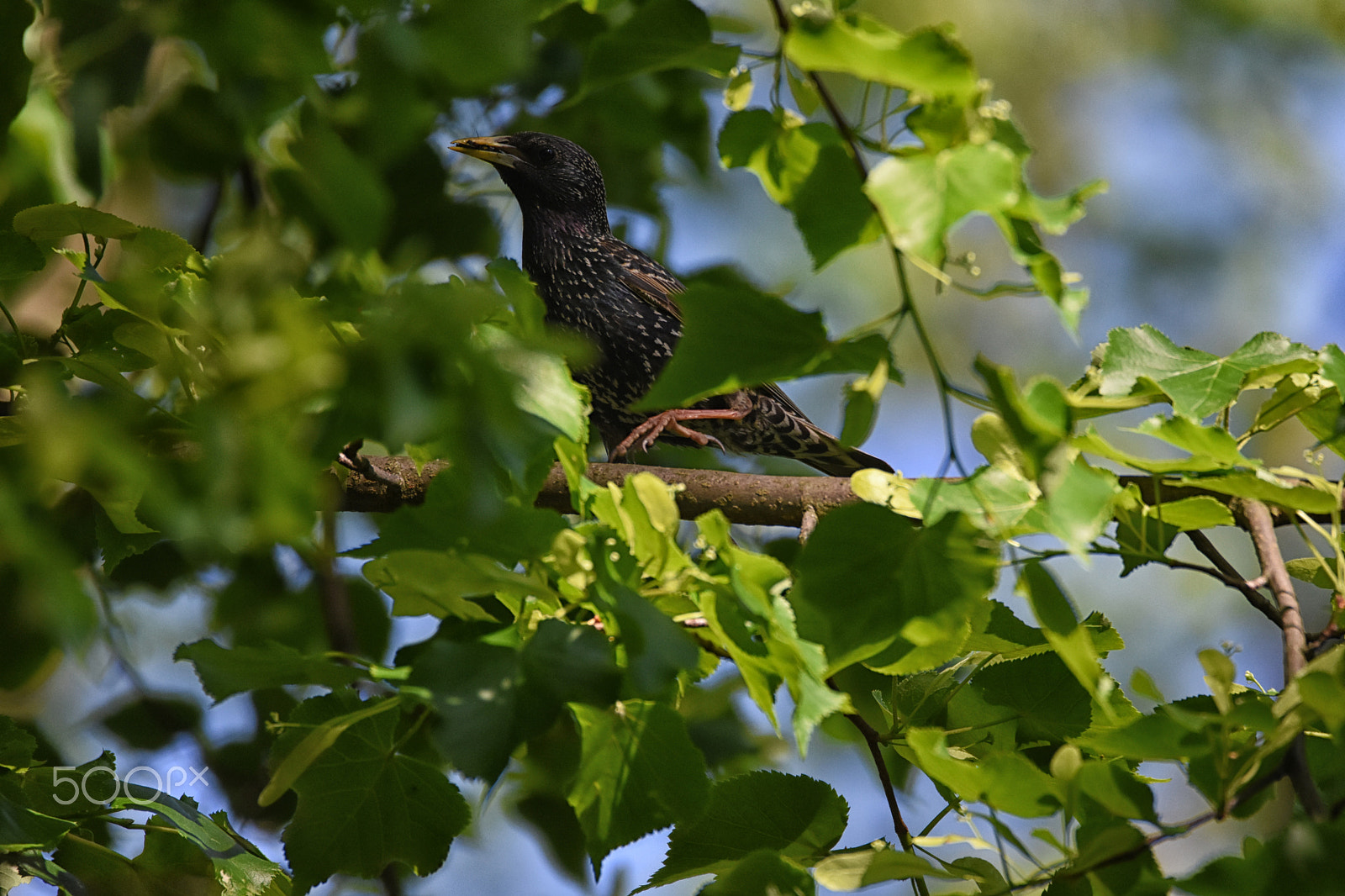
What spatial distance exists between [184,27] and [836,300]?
7437mm

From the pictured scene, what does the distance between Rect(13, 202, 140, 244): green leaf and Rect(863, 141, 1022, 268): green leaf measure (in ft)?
3.71

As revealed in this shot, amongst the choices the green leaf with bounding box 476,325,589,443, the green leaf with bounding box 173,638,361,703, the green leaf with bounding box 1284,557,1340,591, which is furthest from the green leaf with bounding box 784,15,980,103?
the green leaf with bounding box 1284,557,1340,591

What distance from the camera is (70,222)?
1619 millimetres

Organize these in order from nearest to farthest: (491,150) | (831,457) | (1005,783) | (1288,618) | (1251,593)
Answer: (1005,783) → (1288,618) → (1251,593) → (491,150) → (831,457)

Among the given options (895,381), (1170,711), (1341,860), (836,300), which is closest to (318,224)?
(895,381)

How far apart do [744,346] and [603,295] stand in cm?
278

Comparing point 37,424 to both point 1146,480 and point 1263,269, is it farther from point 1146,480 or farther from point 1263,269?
point 1263,269

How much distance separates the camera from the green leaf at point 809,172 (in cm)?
115

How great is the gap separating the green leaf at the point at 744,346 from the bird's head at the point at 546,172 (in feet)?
8.94

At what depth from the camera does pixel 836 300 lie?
320 inches

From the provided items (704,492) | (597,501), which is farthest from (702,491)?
(597,501)

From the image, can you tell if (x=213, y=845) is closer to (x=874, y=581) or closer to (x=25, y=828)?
(x=25, y=828)

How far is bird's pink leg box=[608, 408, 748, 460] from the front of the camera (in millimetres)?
3260

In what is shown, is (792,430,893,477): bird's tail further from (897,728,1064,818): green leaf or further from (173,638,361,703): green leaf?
(173,638,361,703): green leaf
